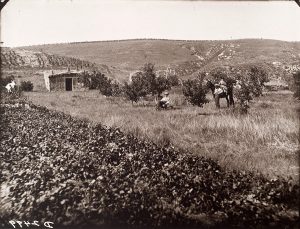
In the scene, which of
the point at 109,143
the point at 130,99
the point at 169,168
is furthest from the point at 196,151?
the point at 130,99

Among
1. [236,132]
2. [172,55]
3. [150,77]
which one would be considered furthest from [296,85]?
[172,55]

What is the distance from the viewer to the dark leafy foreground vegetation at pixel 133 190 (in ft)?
19.4

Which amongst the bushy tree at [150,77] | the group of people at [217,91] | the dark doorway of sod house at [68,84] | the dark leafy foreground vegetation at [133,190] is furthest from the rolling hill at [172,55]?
the dark leafy foreground vegetation at [133,190]

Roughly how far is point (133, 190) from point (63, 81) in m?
19.3

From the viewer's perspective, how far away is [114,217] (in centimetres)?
612

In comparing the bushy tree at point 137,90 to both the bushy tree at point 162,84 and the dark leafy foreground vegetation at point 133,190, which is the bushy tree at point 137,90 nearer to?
the bushy tree at point 162,84

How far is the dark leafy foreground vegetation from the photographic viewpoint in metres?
5.91

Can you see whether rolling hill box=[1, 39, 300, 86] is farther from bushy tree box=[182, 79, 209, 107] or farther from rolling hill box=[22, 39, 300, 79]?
bushy tree box=[182, 79, 209, 107]

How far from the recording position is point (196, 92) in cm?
1453

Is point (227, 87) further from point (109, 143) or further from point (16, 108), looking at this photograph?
point (16, 108)

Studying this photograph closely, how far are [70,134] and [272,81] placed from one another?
7.92 meters

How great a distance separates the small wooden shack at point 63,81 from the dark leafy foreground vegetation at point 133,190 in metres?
15.5

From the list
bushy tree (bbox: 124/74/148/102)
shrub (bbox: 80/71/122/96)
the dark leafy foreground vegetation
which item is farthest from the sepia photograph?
shrub (bbox: 80/71/122/96)

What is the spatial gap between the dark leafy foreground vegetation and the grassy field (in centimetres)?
60
